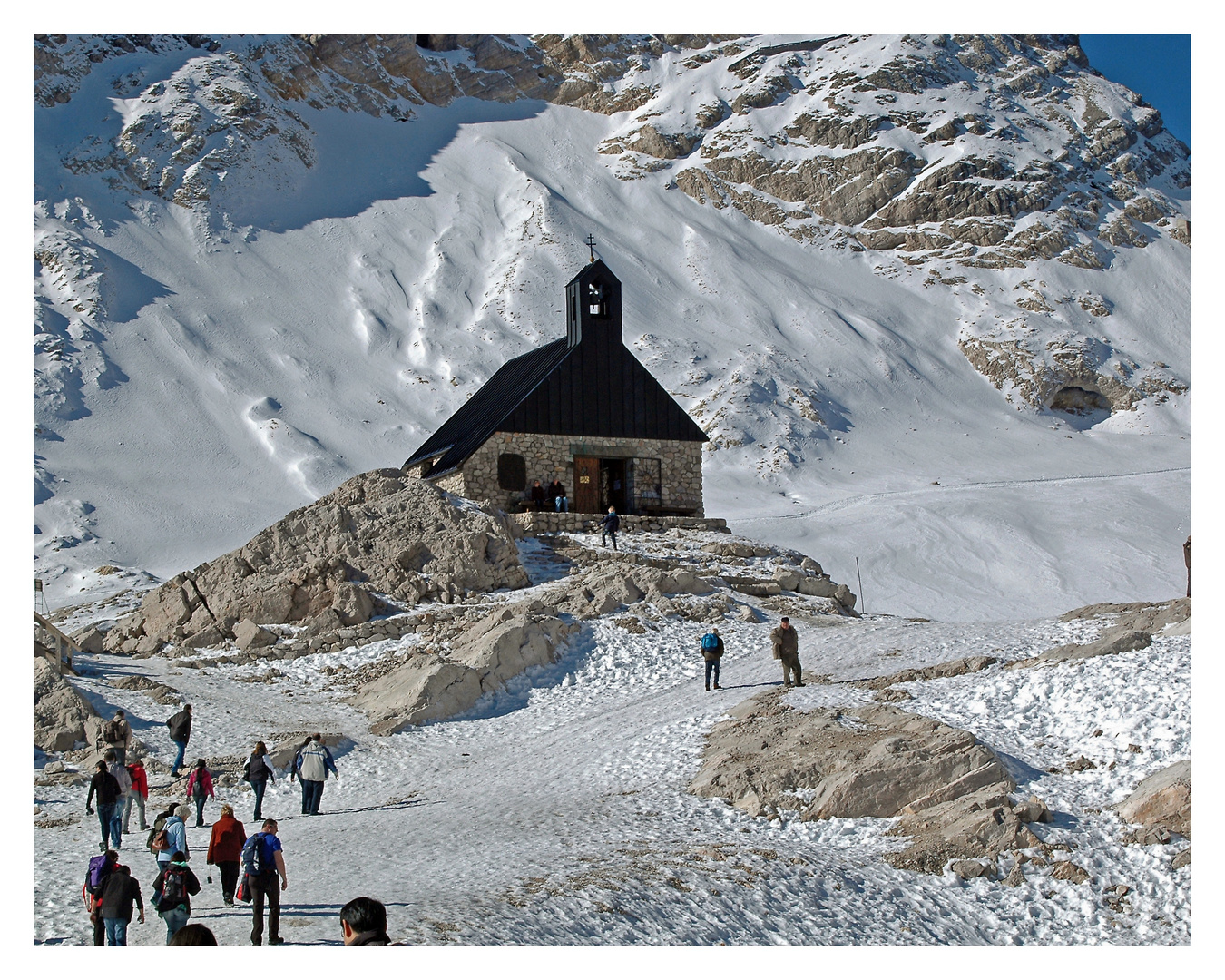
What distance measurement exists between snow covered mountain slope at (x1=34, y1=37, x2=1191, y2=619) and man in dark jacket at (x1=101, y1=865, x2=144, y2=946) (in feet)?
112

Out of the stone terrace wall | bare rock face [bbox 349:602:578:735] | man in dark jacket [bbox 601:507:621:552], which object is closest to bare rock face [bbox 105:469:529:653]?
man in dark jacket [bbox 601:507:621:552]

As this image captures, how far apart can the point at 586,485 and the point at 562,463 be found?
44.6 inches

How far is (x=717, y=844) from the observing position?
40.3 feet

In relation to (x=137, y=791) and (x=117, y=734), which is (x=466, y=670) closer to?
(x=117, y=734)

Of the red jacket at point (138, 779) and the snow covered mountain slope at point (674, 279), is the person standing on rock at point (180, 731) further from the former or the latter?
the snow covered mountain slope at point (674, 279)

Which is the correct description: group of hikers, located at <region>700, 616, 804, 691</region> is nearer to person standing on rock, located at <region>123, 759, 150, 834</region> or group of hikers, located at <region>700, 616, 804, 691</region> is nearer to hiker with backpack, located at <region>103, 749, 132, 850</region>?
person standing on rock, located at <region>123, 759, 150, 834</region>

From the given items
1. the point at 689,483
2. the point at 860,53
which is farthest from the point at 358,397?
the point at 860,53

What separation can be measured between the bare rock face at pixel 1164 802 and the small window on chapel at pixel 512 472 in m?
22.1

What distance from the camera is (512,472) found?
108 feet

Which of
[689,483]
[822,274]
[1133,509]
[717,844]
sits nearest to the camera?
[717,844]

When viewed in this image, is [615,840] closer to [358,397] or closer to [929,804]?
[929,804]

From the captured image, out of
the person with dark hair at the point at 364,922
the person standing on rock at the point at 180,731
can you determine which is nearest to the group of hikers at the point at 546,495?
the person standing on rock at the point at 180,731

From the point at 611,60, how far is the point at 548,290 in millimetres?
48386

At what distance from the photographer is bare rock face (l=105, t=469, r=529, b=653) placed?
24.2 m
